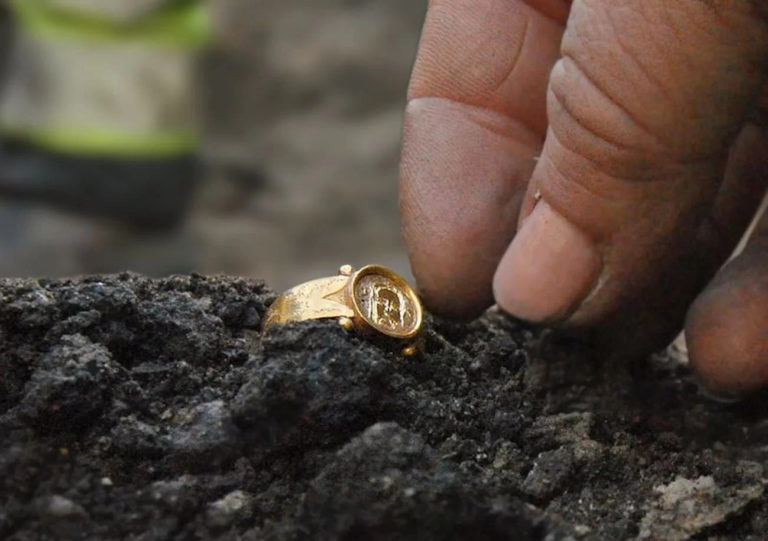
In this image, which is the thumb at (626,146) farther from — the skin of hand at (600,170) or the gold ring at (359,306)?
the gold ring at (359,306)

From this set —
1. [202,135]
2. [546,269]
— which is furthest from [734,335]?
[202,135]

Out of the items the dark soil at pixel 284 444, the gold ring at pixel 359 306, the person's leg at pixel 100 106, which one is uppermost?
the person's leg at pixel 100 106

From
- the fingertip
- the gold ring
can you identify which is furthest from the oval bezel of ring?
the fingertip

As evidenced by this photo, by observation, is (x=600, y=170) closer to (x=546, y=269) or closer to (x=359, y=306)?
(x=546, y=269)

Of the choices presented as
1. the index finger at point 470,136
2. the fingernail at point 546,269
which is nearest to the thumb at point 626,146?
the fingernail at point 546,269

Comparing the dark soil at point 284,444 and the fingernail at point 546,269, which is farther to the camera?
the fingernail at point 546,269

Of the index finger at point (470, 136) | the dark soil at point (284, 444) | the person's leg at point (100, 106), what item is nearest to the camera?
the dark soil at point (284, 444)

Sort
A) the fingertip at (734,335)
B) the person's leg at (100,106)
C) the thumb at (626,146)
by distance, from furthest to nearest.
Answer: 1. the person's leg at (100,106)
2. the fingertip at (734,335)
3. the thumb at (626,146)

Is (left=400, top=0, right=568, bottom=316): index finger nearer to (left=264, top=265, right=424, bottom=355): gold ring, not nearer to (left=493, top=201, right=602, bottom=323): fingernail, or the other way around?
(left=493, top=201, right=602, bottom=323): fingernail


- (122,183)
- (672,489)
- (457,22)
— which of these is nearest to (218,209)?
(122,183)
